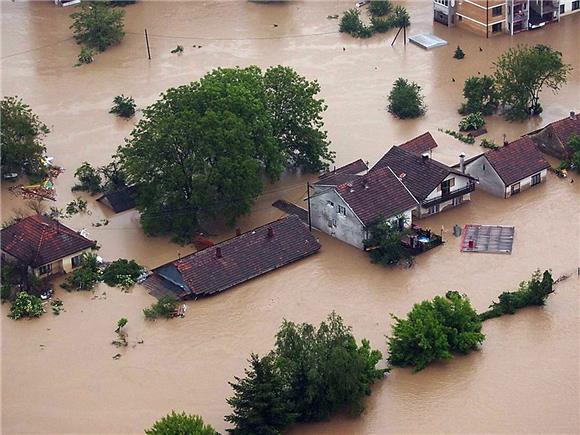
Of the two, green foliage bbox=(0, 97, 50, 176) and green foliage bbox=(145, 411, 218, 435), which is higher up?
green foliage bbox=(0, 97, 50, 176)

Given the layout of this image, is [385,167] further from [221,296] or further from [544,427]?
[544,427]

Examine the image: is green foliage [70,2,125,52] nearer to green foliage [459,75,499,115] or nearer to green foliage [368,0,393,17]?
green foliage [368,0,393,17]

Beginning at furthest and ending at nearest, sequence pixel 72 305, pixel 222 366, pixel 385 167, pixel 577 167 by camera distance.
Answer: pixel 577 167 < pixel 385 167 < pixel 72 305 < pixel 222 366

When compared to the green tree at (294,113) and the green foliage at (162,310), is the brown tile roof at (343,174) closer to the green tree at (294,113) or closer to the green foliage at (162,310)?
the green tree at (294,113)

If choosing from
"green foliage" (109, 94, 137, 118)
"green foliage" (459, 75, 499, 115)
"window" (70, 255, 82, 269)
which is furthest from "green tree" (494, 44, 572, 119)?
"window" (70, 255, 82, 269)

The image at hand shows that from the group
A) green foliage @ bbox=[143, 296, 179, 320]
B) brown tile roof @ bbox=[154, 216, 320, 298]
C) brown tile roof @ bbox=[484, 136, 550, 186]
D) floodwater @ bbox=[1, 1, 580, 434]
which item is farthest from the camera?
brown tile roof @ bbox=[484, 136, 550, 186]

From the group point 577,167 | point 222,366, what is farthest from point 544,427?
point 577,167

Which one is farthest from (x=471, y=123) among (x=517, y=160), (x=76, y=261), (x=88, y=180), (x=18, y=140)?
(x=18, y=140)
